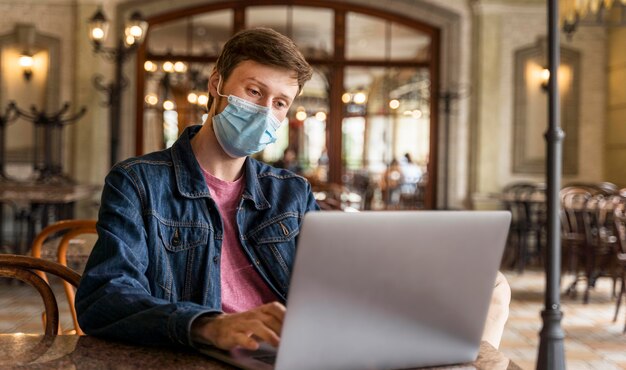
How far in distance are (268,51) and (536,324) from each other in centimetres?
472

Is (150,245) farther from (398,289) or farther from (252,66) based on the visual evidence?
(398,289)

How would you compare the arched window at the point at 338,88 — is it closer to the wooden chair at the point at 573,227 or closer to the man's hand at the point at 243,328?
the wooden chair at the point at 573,227

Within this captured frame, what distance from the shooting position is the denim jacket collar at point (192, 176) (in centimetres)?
163

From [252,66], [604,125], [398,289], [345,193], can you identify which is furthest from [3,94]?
[398,289]

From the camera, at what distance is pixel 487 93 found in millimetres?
9953

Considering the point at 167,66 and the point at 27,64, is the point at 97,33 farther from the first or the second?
the point at 167,66

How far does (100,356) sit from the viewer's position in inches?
48.6

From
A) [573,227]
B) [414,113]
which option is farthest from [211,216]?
[414,113]

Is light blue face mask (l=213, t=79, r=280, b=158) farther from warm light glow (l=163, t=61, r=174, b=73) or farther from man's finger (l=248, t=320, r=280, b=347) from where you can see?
warm light glow (l=163, t=61, r=174, b=73)

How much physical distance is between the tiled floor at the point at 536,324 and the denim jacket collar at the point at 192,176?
125 inches

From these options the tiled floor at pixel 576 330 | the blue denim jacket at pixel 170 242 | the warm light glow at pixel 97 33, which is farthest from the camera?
the warm light glow at pixel 97 33

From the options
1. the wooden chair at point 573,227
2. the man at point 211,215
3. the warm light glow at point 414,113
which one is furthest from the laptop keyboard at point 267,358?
the warm light glow at point 414,113

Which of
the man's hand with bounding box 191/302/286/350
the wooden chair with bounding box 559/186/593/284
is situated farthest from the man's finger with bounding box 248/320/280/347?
the wooden chair with bounding box 559/186/593/284

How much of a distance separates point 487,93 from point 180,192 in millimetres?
8690
